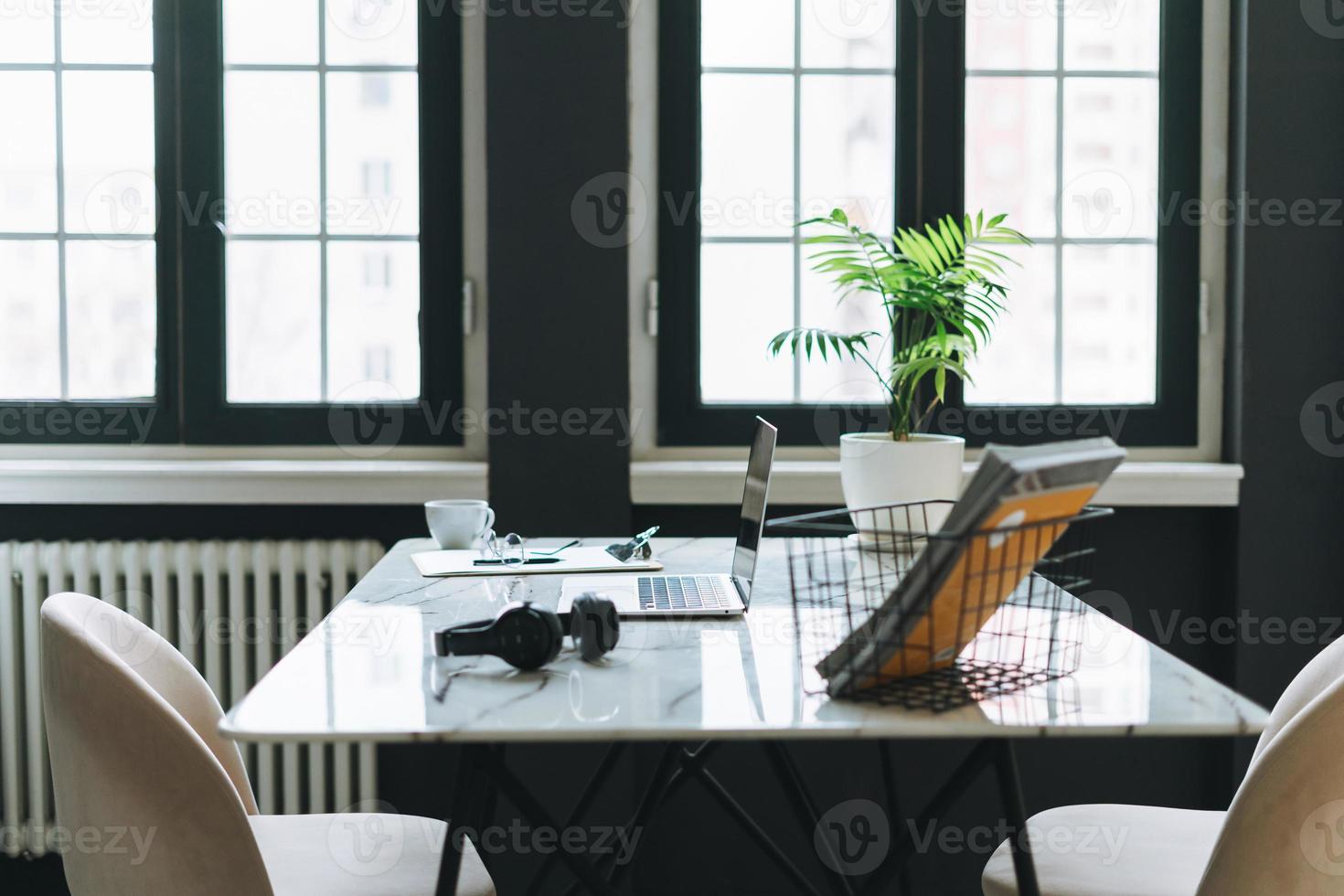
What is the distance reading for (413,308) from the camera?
285 cm

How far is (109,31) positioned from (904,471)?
7.06ft

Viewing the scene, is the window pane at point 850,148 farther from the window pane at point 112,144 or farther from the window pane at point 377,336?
the window pane at point 112,144

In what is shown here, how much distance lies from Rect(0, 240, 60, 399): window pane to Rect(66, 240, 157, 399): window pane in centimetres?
4

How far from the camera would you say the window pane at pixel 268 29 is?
2793 millimetres

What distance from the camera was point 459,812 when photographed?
127 cm

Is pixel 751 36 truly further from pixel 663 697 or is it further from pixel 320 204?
pixel 663 697

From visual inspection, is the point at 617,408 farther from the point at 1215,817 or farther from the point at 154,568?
the point at 1215,817

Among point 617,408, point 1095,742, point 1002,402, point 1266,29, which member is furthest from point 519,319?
point 1266,29

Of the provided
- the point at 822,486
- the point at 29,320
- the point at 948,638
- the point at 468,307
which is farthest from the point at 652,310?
the point at 948,638

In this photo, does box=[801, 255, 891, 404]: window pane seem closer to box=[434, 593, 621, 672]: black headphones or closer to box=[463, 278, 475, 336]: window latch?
box=[463, 278, 475, 336]: window latch

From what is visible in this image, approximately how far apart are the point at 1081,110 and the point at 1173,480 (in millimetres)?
920

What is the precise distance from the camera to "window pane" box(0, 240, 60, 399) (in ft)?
9.28

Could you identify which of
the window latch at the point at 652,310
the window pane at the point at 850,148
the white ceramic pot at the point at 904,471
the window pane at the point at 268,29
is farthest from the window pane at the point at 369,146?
the white ceramic pot at the point at 904,471

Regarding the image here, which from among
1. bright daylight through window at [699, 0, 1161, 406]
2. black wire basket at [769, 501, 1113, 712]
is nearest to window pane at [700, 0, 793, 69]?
bright daylight through window at [699, 0, 1161, 406]
